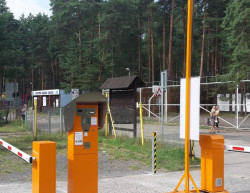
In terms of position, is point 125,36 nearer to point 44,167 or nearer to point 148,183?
point 148,183

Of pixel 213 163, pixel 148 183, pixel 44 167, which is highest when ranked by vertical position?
pixel 44 167

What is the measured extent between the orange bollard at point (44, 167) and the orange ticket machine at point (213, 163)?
302 centimetres

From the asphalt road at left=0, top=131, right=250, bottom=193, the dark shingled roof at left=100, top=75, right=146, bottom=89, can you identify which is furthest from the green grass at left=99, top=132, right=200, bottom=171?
the dark shingled roof at left=100, top=75, right=146, bottom=89

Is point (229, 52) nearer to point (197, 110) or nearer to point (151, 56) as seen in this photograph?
point (151, 56)

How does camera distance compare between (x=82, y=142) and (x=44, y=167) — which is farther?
(x=82, y=142)

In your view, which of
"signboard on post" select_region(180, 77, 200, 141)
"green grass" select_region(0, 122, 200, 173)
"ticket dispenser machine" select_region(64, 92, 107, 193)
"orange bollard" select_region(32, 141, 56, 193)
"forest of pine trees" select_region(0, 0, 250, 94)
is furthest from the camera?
"forest of pine trees" select_region(0, 0, 250, 94)

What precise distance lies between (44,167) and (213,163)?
10.6 feet

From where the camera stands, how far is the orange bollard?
16.6 ft

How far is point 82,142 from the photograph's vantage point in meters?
5.93

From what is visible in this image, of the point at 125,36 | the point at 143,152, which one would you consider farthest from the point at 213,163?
the point at 125,36

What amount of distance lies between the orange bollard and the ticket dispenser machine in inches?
28.0

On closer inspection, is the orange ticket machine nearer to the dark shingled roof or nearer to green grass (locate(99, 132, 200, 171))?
green grass (locate(99, 132, 200, 171))

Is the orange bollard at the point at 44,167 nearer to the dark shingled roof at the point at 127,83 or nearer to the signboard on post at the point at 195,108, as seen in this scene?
the signboard on post at the point at 195,108

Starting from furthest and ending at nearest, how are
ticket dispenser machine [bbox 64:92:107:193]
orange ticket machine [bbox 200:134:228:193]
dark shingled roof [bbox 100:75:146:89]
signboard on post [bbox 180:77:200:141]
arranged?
dark shingled roof [bbox 100:75:146:89]
orange ticket machine [bbox 200:134:228:193]
signboard on post [bbox 180:77:200:141]
ticket dispenser machine [bbox 64:92:107:193]
